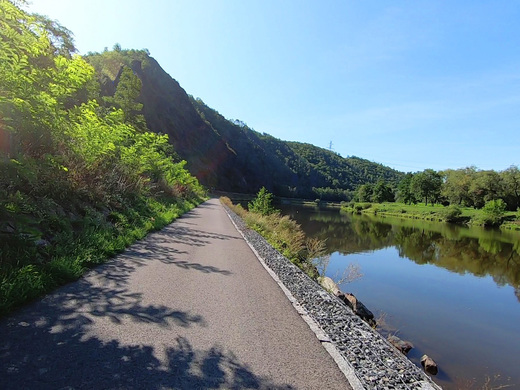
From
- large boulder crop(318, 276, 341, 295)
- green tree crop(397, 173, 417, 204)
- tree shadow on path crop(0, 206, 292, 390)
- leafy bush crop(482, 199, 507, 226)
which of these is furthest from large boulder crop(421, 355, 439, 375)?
green tree crop(397, 173, 417, 204)

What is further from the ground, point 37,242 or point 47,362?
point 37,242

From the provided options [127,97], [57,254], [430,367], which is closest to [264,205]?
[127,97]

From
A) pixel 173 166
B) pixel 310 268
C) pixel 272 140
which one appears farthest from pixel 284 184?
pixel 310 268

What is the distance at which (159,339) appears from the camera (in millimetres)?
3814

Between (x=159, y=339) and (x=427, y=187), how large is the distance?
97645 mm

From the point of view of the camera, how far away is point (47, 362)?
3.13 metres

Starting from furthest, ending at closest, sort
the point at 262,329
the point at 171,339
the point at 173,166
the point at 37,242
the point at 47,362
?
the point at 173,166 → the point at 37,242 → the point at 262,329 → the point at 171,339 → the point at 47,362

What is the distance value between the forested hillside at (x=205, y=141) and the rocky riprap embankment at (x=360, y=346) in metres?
58.2

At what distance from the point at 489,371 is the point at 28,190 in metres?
11.2

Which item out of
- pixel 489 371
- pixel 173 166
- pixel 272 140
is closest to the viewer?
pixel 489 371

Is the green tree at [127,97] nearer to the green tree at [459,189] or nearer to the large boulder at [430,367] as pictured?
the large boulder at [430,367]

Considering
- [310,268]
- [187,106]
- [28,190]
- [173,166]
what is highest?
[187,106]

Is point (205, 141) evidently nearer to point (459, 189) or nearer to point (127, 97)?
point (127, 97)

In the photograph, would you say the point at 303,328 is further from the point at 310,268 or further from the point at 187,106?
the point at 187,106
